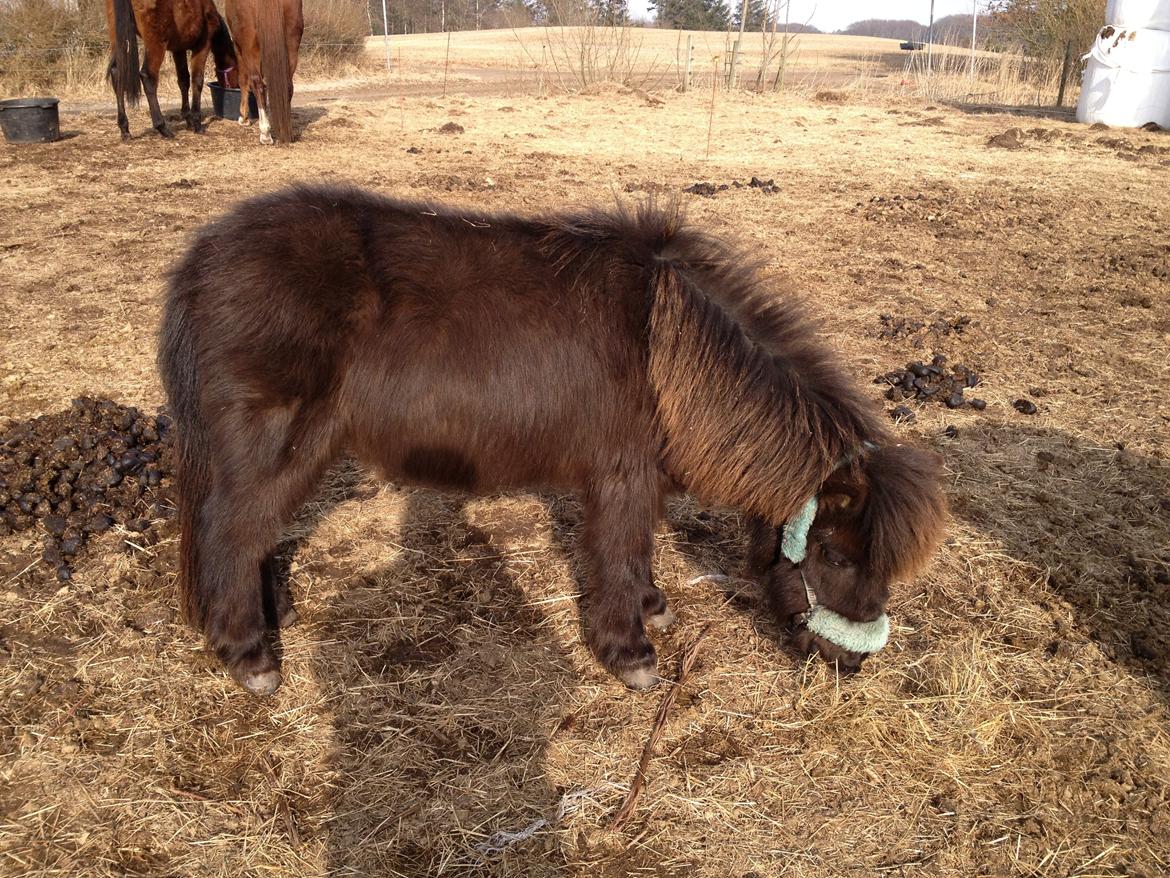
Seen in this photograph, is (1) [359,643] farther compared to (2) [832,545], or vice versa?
(1) [359,643]

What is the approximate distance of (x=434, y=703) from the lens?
304 cm

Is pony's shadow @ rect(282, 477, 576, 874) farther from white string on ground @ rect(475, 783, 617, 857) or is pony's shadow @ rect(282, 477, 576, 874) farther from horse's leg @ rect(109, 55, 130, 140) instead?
horse's leg @ rect(109, 55, 130, 140)

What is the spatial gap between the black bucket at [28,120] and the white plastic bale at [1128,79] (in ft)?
58.7

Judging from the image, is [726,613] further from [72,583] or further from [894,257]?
[894,257]

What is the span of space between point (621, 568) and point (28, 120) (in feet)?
39.6

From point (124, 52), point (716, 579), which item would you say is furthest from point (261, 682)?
point (124, 52)

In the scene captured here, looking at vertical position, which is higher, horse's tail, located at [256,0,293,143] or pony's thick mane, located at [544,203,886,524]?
horse's tail, located at [256,0,293,143]

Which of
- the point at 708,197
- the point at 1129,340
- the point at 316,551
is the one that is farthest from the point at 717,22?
the point at 316,551

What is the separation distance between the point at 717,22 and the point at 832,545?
2525 inches

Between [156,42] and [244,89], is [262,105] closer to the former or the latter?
[244,89]

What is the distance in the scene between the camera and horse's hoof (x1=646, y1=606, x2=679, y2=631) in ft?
11.4

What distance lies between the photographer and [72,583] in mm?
3486

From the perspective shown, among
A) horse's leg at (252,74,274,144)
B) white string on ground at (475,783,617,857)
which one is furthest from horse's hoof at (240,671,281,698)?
horse's leg at (252,74,274,144)

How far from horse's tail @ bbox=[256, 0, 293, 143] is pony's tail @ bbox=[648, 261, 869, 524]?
10746mm
